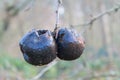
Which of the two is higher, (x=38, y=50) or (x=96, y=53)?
(x=38, y=50)

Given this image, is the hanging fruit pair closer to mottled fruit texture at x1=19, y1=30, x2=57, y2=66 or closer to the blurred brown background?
mottled fruit texture at x1=19, y1=30, x2=57, y2=66

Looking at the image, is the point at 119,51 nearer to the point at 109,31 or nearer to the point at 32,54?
the point at 109,31

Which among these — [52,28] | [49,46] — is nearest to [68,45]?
[49,46]

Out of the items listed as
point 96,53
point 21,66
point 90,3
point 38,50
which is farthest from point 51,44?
point 96,53

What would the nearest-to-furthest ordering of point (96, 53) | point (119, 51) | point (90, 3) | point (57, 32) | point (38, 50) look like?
1. point (38, 50)
2. point (57, 32)
3. point (90, 3)
4. point (119, 51)
5. point (96, 53)

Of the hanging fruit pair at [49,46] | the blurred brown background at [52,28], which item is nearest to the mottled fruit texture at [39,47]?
the hanging fruit pair at [49,46]

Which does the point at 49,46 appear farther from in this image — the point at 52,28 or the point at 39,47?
the point at 52,28

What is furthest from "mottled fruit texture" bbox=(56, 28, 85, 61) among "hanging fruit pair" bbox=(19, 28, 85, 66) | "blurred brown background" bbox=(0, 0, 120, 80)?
"blurred brown background" bbox=(0, 0, 120, 80)
